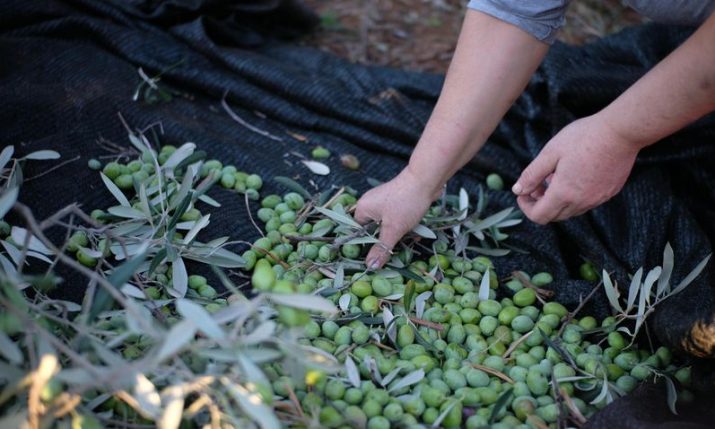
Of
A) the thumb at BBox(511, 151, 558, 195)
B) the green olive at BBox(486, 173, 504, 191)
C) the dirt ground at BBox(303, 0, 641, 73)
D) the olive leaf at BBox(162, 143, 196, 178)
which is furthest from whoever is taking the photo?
the dirt ground at BBox(303, 0, 641, 73)

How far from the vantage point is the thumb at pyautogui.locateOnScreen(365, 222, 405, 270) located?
4.92 feet

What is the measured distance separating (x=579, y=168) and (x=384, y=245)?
0.40 m

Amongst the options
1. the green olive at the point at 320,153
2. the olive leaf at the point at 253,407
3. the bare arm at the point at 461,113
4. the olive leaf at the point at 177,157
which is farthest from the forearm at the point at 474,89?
the olive leaf at the point at 253,407

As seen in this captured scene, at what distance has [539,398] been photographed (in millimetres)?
1314

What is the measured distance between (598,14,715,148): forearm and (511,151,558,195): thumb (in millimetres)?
123

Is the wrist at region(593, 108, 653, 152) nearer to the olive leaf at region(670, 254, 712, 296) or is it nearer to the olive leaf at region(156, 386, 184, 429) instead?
the olive leaf at region(670, 254, 712, 296)

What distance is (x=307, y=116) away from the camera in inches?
78.9

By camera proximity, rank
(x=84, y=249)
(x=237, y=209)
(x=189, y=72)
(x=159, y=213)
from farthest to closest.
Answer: (x=189, y=72) → (x=237, y=209) → (x=159, y=213) → (x=84, y=249)

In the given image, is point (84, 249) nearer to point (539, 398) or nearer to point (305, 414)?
point (305, 414)

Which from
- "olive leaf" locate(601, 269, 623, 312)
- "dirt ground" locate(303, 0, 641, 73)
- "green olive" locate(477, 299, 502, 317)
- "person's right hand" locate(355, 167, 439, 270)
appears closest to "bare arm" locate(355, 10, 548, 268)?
"person's right hand" locate(355, 167, 439, 270)

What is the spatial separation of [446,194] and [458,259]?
0.78ft

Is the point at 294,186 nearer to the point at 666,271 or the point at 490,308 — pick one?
the point at 490,308

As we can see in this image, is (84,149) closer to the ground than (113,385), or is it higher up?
closer to the ground

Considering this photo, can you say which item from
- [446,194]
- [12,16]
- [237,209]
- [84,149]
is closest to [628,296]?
[446,194]
